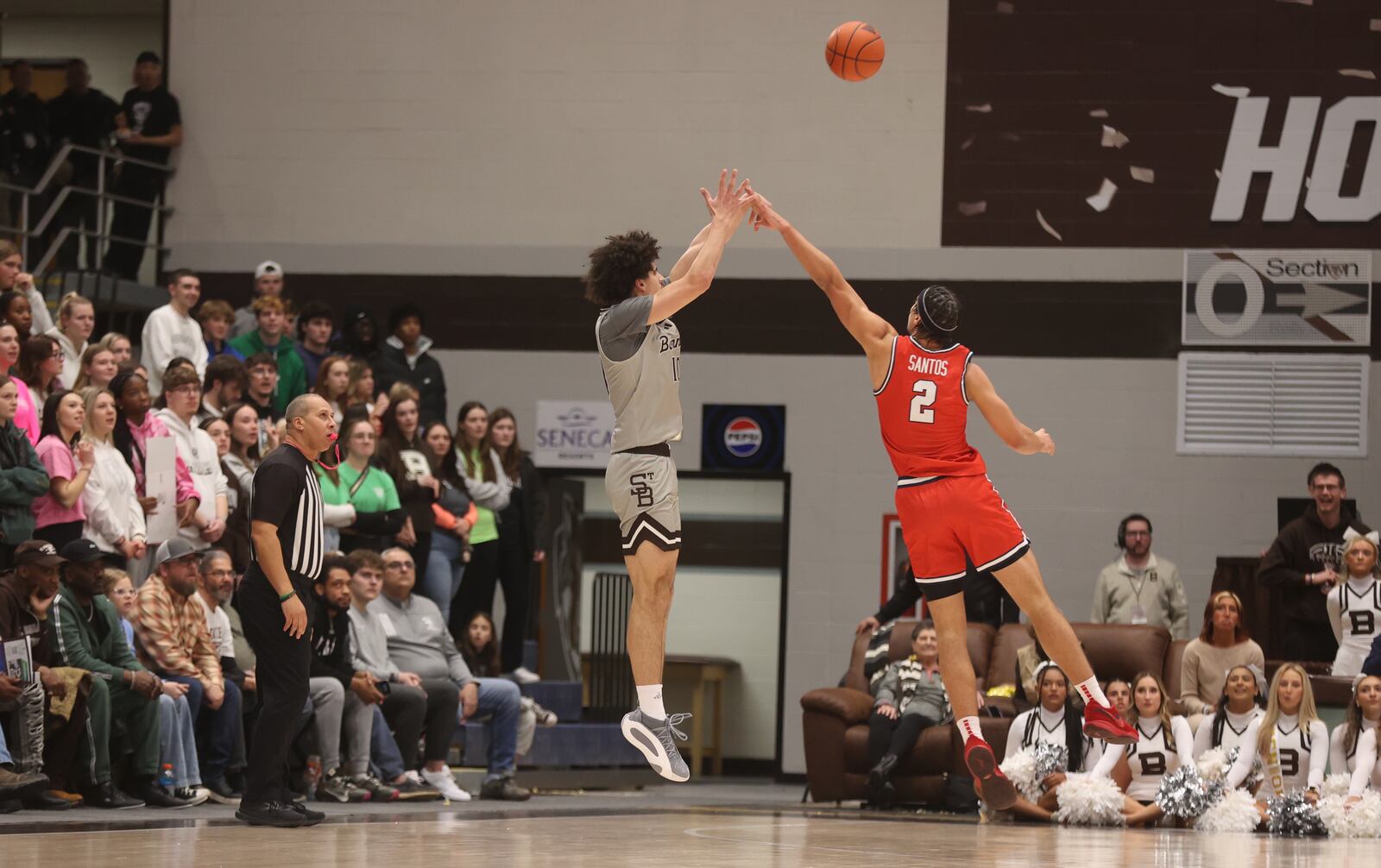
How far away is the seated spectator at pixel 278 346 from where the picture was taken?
1202 cm

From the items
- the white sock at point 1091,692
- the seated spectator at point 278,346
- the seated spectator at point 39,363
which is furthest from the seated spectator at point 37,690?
the white sock at point 1091,692

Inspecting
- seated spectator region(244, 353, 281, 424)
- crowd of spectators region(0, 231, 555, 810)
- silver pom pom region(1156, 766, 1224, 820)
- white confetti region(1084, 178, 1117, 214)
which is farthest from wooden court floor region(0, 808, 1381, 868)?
white confetti region(1084, 178, 1117, 214)

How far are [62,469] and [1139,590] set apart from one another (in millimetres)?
7382

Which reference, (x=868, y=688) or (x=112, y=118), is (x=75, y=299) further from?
(x=868, y=688)

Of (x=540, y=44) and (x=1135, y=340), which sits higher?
(x=540, y=44)

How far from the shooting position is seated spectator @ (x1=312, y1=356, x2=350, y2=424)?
11.2 meters

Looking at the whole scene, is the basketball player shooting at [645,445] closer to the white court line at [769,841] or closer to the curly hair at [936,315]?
the white court line at [769,841]

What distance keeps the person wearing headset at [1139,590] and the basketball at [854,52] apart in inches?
205

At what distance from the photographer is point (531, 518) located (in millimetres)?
12344

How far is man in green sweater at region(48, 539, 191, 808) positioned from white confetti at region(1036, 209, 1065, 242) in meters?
7.91

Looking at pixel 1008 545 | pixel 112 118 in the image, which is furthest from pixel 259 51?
pixel 1008 545

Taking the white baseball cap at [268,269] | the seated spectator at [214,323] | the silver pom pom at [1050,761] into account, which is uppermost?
the white baseball cap at [268,269]

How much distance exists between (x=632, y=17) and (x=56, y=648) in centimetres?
774

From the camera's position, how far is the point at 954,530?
684cm
